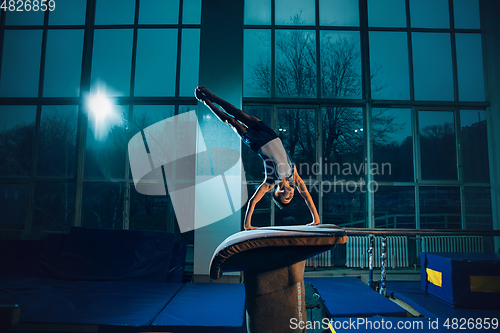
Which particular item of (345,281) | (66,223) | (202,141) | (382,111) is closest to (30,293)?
(66,223)

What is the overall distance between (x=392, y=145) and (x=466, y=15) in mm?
2954

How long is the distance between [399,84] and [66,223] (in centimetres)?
651

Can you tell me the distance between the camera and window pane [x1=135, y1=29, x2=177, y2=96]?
4.52 meters

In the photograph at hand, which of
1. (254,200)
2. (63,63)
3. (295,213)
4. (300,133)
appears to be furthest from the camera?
(63,63)

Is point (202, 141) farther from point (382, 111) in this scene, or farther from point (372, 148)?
point (382, 111)

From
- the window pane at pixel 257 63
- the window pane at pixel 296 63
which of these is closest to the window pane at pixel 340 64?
the window pane at pixel 296 63

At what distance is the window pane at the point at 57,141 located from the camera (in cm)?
446

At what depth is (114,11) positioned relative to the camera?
4727 mm

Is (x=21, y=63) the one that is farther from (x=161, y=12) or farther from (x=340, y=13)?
(x=340, y=13)

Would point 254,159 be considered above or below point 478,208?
above

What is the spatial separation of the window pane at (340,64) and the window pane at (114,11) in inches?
142

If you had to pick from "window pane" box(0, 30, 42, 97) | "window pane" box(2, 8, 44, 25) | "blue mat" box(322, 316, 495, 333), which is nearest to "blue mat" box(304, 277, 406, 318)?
"blue mat" box(322, 316, 495, 333)

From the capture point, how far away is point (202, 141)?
148 inches

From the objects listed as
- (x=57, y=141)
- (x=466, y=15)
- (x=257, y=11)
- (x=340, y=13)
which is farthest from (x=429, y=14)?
(x=57, y=141)
